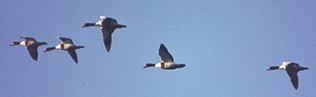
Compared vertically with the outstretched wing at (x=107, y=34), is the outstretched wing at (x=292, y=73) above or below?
below

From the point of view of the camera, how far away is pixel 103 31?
52188mm

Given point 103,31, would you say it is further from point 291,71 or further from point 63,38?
point 291,71

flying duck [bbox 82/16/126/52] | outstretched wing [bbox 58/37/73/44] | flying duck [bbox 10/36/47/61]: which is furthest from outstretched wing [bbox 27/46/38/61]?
flying duck [bbox 82/16/126/52]

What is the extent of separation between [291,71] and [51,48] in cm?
1648

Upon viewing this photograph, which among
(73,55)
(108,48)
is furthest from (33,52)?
(108,48)

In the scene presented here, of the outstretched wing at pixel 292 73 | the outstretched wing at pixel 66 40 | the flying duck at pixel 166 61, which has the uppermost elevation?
the outstretched wing at pixel 66 40

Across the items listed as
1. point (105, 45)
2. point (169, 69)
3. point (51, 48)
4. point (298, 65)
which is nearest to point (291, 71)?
point (298, 65)

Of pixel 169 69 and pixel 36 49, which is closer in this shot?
pixel 169 69

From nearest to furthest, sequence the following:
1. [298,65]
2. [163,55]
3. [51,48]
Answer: [163,55]
[298,65]
[51,48]

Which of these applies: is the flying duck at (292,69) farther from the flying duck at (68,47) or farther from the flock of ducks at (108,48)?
the flying duck at (68,47)

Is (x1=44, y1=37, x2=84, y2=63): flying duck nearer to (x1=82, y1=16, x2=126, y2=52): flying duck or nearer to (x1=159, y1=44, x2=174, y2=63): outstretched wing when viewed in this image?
(x1=82, y1=16, x2=126, y2=52): flying duck

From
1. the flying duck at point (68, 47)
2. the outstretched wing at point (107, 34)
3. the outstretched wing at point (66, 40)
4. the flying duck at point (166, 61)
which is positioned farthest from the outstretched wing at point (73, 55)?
the flying duck at point (166, 61)

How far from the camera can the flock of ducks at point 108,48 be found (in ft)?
163

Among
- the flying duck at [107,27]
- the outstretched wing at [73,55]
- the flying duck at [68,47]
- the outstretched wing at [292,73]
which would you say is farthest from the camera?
the outstretched wing at [73,55]
